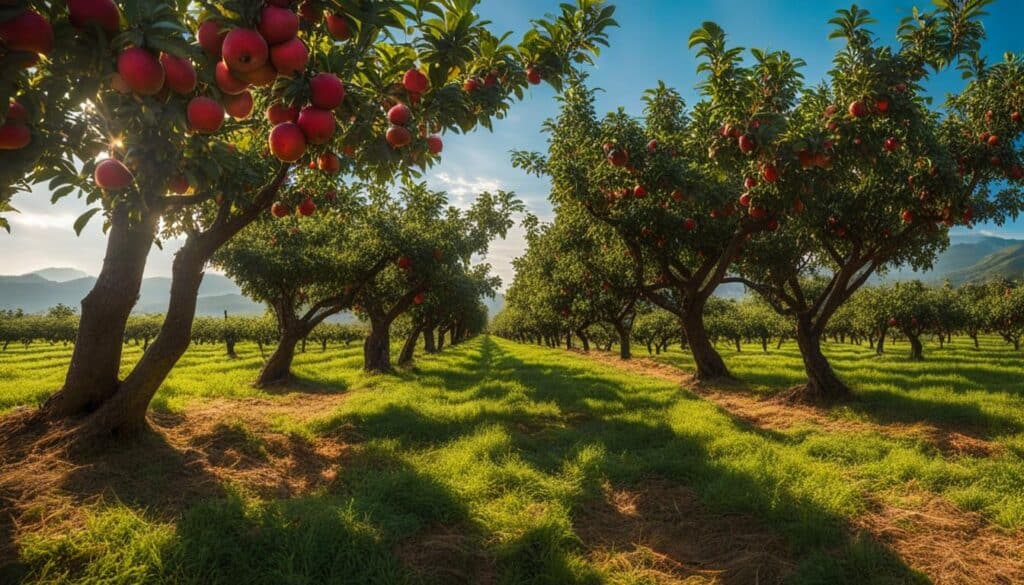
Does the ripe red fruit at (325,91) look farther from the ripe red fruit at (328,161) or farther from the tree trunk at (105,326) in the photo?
the tree trunk at (105,326)

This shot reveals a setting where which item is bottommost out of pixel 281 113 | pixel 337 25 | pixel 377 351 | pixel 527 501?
pixel 527 501

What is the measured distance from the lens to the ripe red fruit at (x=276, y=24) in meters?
2.03

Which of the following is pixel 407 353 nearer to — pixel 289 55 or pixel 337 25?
pixel 337 25

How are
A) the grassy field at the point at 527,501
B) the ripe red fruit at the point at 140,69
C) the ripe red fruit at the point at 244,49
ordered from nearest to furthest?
1. the ripe red fruit at the point at 140,69
2. the ripe red fruit at the point at 244,49
3. the grassy field at the point at 527,501

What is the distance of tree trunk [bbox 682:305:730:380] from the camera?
15.6 meters

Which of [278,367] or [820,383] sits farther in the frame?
[278,367]

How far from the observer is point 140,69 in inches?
72.7

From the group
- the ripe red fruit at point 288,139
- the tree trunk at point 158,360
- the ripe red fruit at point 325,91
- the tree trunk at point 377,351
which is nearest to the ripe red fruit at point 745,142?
the ripe red fruit at point 325,91

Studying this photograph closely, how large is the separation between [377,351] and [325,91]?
1860 cm

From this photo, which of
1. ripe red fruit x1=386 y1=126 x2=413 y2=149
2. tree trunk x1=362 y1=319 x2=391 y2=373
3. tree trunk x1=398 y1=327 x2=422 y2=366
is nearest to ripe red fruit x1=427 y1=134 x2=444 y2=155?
ripe red fruit x1=386 y1=126 x2=413 y2=149

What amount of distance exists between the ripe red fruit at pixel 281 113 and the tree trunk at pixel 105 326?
201 inches

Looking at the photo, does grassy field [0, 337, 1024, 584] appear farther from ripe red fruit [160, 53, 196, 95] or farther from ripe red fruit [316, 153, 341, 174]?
ripe red fruit [160, 53, 196, 95]

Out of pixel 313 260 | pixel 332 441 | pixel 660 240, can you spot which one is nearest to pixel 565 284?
pixel 660 240

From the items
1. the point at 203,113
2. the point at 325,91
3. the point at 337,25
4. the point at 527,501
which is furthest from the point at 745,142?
the point at 203,113
